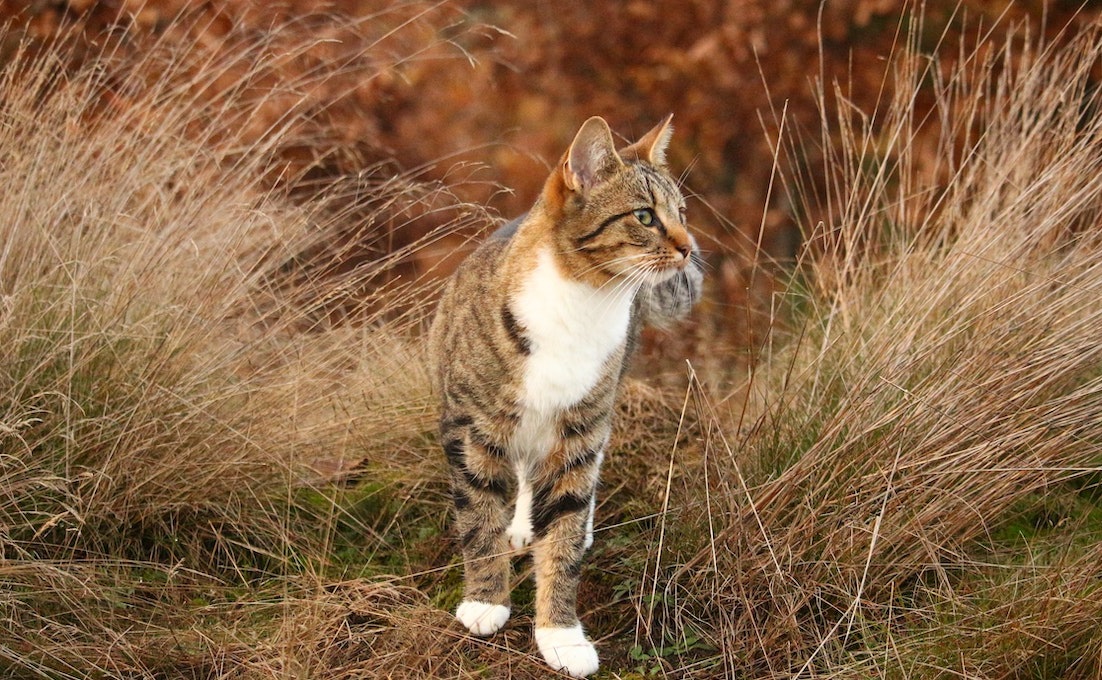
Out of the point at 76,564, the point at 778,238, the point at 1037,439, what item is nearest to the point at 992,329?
the point at 1037,439

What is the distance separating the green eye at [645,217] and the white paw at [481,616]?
1087 mm

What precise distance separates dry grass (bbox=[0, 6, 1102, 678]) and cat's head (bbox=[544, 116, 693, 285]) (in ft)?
1.23

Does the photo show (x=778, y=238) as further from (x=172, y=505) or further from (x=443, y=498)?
(x=172, y=505)

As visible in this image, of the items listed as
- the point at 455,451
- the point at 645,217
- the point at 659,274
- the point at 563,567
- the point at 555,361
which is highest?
the point at 645,217

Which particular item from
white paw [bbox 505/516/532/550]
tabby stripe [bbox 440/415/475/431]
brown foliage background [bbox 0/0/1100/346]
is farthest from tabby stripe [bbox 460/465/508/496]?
brown foliage background [bbox 0/0/1100/346]

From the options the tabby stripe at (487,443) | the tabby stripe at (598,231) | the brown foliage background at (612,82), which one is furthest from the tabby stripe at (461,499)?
the brown foliage background at (612,82)

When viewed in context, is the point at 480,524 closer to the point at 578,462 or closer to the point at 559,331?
the point at 578,462

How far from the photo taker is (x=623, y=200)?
3189 millimetres

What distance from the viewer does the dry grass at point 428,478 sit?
3021 millimetres

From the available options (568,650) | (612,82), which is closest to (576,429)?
(568,650)

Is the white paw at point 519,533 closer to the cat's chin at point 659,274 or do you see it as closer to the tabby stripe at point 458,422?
the tabby stripe at point 458,422

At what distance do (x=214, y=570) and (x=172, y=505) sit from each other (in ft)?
0.76

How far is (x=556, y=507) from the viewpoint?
10.8 feet

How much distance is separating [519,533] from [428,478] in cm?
39
